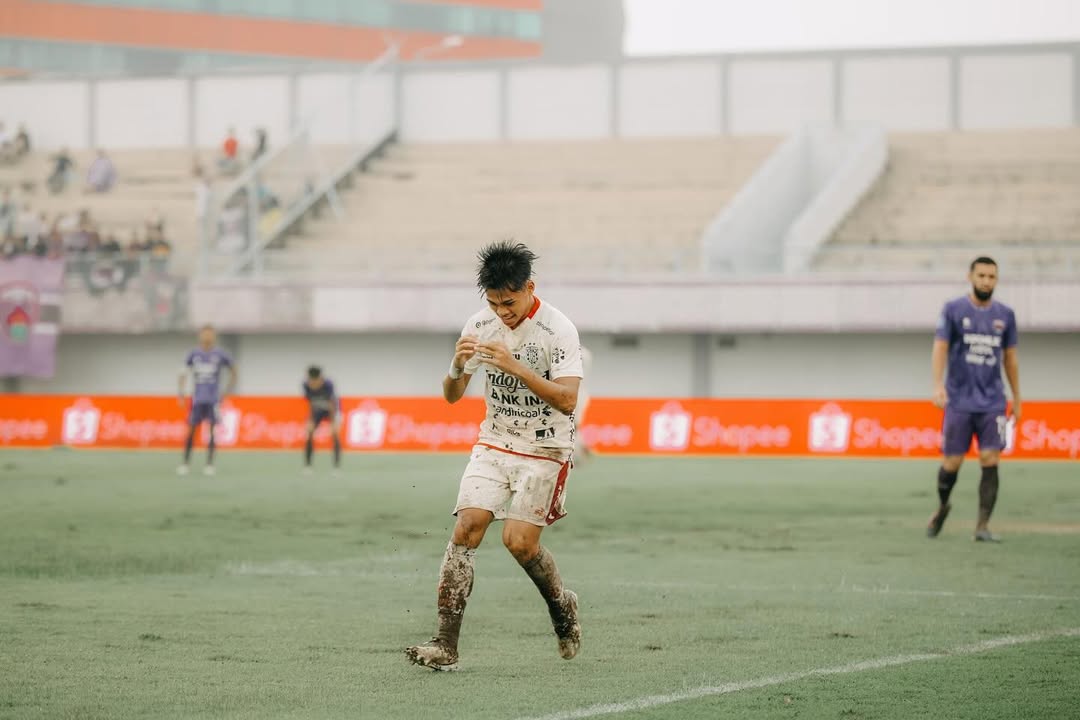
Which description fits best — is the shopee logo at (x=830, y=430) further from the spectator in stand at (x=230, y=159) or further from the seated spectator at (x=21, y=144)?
the seated spectator at (x=21, y=144)

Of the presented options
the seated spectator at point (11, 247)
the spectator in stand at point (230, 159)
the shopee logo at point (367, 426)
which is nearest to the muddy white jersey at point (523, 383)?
the shopee logo at point (367, 426)

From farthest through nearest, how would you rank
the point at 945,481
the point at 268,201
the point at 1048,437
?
the point at 268,201 < the point at 1048,437 < the point at 945,481

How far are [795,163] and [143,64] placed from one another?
1792 inches

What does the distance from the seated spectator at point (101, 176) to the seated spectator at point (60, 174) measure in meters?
0.55

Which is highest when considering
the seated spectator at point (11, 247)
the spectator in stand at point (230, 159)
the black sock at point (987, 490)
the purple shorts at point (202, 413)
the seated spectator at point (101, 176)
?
the spectator in stand at point (230, 159)

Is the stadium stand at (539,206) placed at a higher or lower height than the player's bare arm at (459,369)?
higher

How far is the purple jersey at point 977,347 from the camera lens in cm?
1447

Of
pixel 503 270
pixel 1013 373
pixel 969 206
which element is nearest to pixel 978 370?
pixel 1013 373

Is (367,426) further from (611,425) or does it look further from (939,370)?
(939,370)

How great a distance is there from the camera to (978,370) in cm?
1455

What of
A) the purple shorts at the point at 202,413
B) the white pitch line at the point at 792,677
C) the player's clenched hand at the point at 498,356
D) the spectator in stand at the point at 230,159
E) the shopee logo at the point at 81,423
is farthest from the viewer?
the spectator in stand at the point at 230,159

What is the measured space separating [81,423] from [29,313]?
8.95 meters

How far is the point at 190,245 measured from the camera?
4334 centimetres

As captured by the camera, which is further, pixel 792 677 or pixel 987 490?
pixel 987 490
